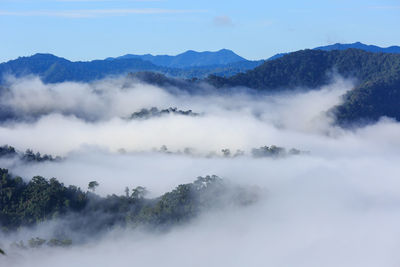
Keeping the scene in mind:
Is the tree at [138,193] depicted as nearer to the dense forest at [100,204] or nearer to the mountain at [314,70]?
the dense forest at [100,204]

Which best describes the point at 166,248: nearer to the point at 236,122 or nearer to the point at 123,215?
the point at 123,215

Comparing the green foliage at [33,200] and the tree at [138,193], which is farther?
the tree at [138,193]

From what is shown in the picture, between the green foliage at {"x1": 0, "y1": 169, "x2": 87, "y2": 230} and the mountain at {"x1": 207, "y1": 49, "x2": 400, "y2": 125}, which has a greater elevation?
the mountain at {"x1": 207, "y1": 49, "x2": 400, "y2": 125}

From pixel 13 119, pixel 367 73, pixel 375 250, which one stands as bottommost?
pixel 375 250

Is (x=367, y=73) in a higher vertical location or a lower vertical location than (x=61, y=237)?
higher

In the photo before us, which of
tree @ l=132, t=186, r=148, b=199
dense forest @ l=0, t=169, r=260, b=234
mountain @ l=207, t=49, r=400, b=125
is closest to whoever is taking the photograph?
dense forest @ l=0, t=169, r=260, b=234

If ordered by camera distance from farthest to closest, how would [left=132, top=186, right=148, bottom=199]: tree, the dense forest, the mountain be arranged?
1. the mountain
2. [left=132, top=186, right=148, bottom=199]: tree
3. the dense forest

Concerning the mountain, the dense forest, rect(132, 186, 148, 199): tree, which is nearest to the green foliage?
the dense forest

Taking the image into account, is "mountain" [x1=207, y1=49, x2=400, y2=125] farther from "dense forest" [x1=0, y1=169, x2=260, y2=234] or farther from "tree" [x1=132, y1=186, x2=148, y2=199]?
"dense forest" [x1=0, y1=169, x2=260, y2=234]

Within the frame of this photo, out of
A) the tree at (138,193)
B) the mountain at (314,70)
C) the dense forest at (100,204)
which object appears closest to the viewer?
the dense forest at (100,204)

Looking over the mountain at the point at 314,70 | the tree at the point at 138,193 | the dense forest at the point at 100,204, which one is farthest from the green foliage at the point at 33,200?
the mountain at the point at 314,70

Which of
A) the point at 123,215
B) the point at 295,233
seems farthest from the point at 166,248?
the point at 295,233
